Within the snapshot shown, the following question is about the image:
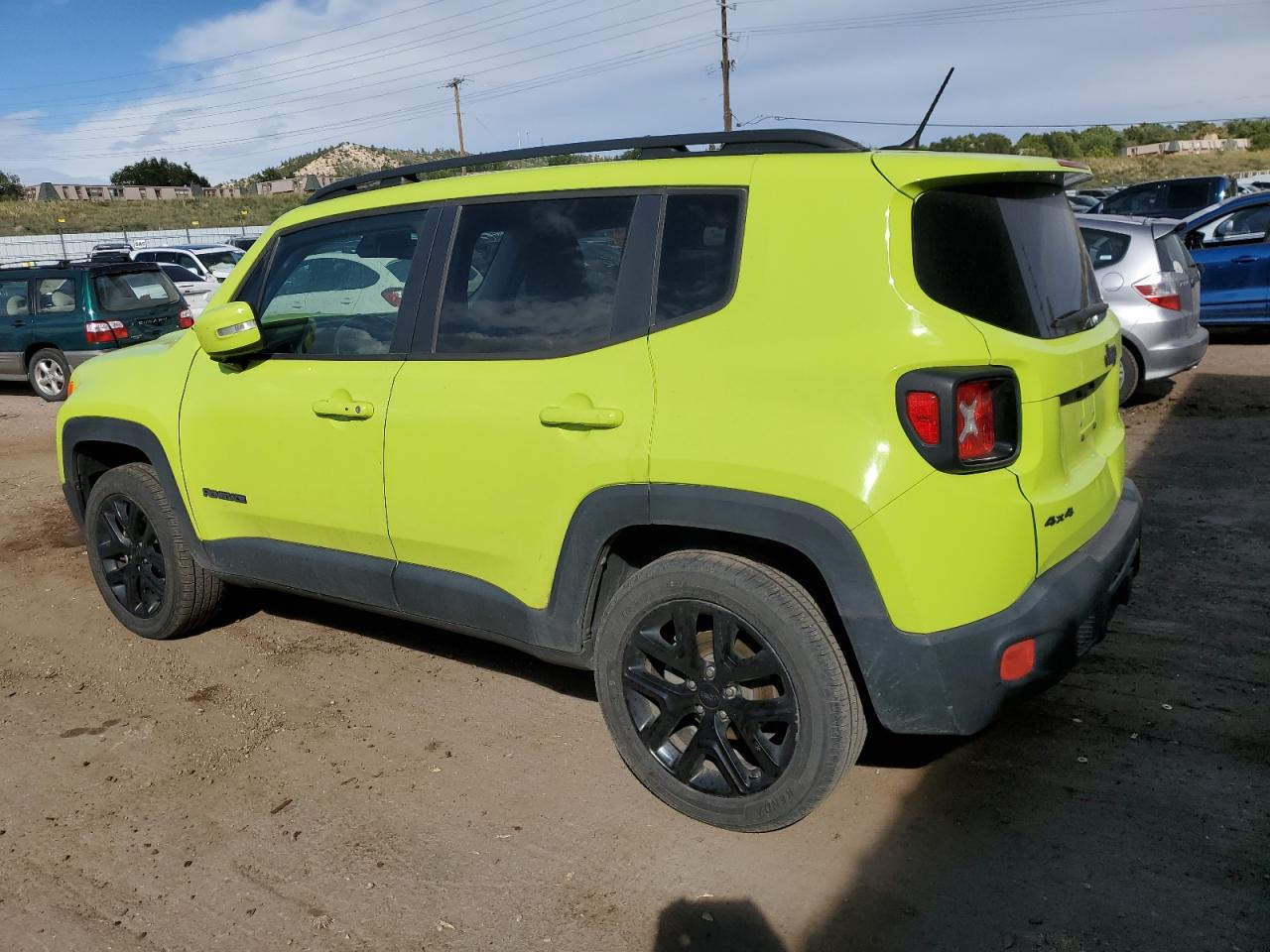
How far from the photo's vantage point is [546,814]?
129 inches

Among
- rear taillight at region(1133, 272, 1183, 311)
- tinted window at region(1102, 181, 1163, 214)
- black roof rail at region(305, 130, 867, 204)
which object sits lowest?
rear taillight at region(1133, 272, 1183, 311)

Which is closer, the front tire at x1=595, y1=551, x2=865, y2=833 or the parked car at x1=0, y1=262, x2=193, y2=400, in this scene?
the front tire at x1=595, y1=551, x2=865, y2=833

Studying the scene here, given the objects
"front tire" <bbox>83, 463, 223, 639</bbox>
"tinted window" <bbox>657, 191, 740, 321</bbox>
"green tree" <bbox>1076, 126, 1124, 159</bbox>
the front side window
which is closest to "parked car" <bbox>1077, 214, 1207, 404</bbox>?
"tinted window" <bbox>657, 191, 740, 321</bbox>

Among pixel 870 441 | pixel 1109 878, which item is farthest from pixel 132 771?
pixel 1109 878

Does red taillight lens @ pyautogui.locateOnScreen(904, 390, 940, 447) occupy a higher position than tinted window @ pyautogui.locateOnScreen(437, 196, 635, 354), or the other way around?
tinted window @ pyautogui.locateOnScreen(437, 196, 635, 354)

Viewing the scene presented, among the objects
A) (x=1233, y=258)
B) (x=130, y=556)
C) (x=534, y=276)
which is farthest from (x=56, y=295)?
(x=1233, y=258)

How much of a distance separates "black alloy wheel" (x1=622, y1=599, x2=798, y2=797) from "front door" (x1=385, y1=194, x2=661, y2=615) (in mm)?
401

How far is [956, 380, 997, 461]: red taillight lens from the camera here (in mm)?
2621

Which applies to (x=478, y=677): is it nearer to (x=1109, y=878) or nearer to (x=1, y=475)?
(x=1109, y=878)

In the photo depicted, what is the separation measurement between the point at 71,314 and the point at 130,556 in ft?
31.8

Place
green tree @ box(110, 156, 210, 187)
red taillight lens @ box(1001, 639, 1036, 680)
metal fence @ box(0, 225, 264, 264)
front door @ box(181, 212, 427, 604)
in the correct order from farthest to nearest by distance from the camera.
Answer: green tree @ box(110, 156, 210, 187) < metal fence @ box(0, 225, 264, 264) < front door @ box(181, 212, 427, 604) < red taillight lens @ box(1001, 639, 1036, 680)

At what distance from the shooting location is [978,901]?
108 inches

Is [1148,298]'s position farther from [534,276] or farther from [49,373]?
[49,373]

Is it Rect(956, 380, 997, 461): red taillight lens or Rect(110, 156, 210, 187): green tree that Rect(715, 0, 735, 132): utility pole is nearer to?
Rect(956, 380, 997, 461): red taillight lens
